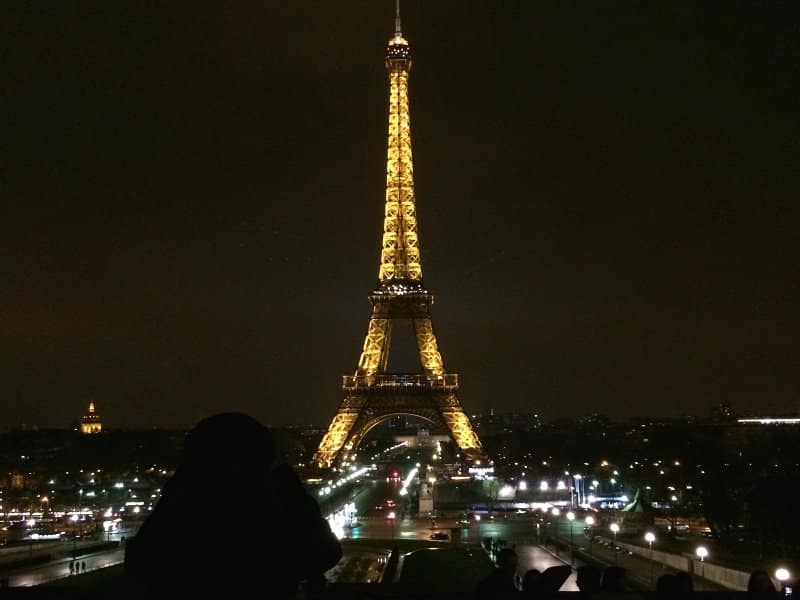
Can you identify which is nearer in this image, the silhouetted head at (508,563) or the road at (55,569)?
the silhouetted head at (508,563)

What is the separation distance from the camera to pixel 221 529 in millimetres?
3936

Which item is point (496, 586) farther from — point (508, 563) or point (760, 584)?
point (760, 584)

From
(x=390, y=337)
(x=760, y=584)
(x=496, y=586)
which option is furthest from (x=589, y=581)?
(x=390, y=337)

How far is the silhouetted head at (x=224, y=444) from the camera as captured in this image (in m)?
3.92

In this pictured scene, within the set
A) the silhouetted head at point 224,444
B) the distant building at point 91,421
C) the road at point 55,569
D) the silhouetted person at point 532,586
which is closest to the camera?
the silhouetted head at point 224,444

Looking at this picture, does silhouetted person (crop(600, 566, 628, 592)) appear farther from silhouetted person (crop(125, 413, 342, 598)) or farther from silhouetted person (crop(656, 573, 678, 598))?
silhouetted person (crop(125, 413, 342, 598))

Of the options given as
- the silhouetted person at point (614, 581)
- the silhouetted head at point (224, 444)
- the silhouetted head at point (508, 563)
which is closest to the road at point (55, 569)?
the silhouetted head at point (508, 563)

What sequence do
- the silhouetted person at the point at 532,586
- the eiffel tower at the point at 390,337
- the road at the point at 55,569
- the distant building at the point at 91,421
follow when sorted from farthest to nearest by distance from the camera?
the distant building at the point at 91,421 → the eiffel tower at the point at 390,337 → the road at the point at 55,569 → the silhouetted person at the point at 532,586

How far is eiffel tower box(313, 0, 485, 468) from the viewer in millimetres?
73188

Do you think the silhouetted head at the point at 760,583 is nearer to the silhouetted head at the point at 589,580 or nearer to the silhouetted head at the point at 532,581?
the silhouetted head at the point at 589,580

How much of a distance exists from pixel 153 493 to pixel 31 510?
9.87 metres

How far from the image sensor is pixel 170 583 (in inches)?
157

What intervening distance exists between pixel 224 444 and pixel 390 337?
73.7m

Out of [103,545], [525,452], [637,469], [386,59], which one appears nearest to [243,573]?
[103,545]
